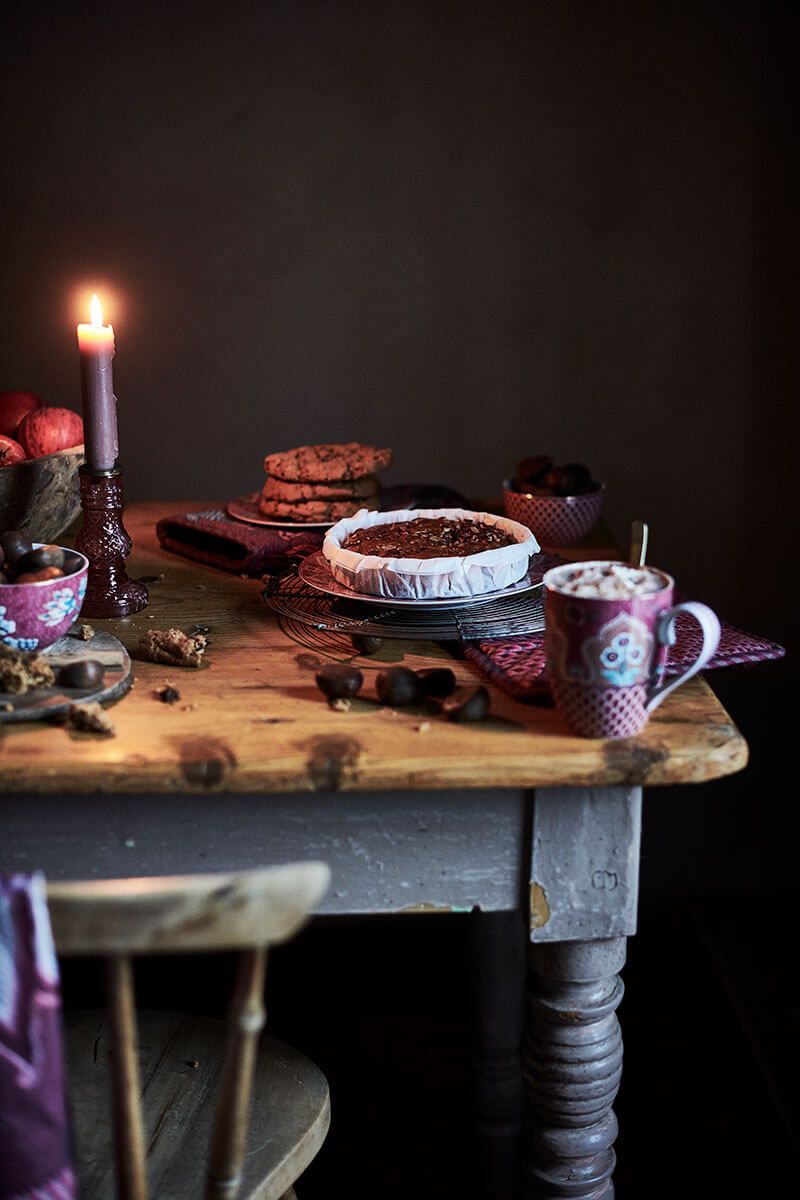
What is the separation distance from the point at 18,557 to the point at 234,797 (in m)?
0.34

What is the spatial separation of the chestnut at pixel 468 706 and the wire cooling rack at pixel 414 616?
192 mm

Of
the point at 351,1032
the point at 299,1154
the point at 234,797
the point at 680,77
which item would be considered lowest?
the point at 351,1032

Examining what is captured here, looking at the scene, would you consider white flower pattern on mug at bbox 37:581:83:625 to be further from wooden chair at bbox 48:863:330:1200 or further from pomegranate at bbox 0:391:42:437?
pomegranate at bbox 0:391:42:437

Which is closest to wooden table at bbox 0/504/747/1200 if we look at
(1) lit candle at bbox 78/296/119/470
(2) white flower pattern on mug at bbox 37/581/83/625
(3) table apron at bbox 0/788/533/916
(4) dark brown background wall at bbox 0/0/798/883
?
(3) table apron at bbox 0/788/533/916

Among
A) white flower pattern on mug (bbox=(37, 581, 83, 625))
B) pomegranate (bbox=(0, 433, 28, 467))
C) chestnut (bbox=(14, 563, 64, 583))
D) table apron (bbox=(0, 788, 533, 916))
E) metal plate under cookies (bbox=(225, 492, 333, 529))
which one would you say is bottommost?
table apron (bbox=(0, 788, 533, 916))

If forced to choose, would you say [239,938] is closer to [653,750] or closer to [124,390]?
[653,750]

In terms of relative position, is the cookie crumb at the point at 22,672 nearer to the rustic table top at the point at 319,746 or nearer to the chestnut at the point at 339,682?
the rustic table top at the point at 319,746

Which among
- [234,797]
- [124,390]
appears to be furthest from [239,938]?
[124,390]

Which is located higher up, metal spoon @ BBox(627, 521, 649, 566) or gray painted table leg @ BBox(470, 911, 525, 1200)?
metal spoon @ BBox(627, 521, 649, 566)

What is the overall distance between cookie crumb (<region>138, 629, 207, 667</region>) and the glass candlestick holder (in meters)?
0.15

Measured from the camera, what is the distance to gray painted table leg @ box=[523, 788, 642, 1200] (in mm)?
1168

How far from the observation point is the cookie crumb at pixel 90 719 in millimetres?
1175

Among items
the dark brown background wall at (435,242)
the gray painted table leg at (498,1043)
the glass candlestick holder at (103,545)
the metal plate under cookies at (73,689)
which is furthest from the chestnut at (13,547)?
the dark brown background wall at (435,242)

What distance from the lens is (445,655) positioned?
55.4 inches
